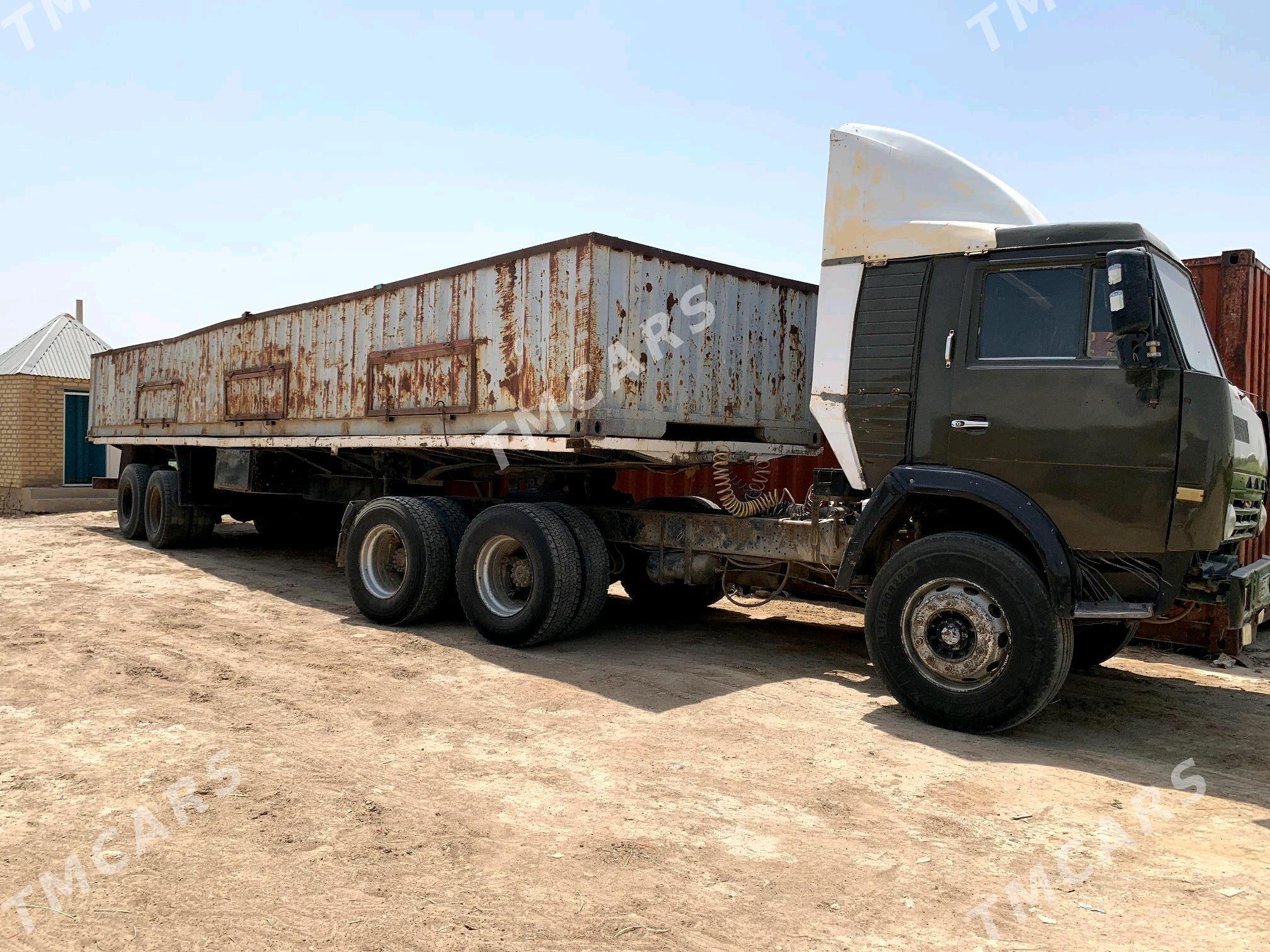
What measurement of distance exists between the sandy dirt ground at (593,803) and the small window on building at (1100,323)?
210 centimetres

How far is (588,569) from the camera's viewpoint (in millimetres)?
7113

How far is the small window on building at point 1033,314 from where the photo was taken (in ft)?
16.5

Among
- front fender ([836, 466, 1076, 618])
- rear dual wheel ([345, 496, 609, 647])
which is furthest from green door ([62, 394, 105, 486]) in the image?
front fender ([836, 466, 1076, 618])

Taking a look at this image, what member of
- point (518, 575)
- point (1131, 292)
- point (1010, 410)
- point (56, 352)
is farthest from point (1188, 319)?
point (56, 352)

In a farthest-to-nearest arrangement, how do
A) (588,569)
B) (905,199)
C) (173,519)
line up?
1. (173,519)
2. (588,569)
3. (905,199)

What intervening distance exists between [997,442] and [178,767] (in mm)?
4430

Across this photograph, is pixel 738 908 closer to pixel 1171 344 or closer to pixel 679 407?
pixel 1171 344

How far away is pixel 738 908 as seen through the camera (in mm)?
3098

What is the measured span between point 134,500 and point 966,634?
12.5 meters

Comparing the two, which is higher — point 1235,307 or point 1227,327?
point 1235,307

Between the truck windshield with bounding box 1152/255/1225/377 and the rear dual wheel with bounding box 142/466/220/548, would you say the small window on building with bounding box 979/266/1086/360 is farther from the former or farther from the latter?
the rear dual wheel with bounding box 142/466/220/548

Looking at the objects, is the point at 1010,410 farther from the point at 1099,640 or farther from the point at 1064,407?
the point at 1099,640

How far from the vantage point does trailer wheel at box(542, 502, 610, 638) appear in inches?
280

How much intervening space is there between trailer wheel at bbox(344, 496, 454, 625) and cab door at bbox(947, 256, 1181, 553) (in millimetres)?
4298
